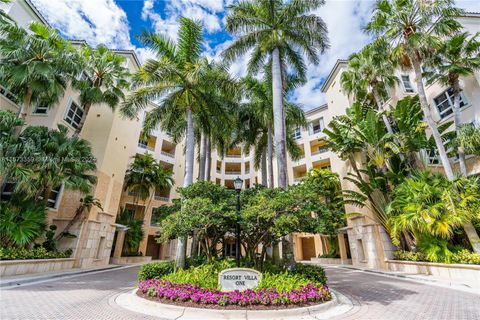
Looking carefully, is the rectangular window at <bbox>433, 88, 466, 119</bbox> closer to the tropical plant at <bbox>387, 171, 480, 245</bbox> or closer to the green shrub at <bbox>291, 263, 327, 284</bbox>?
the tropical plant at <bbox>387, 171, 480, 245</bbox>

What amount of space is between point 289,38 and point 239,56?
3.18m

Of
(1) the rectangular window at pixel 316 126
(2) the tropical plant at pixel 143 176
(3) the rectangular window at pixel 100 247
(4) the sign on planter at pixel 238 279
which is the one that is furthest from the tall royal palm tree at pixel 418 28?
(3) the rectangular window at pixel 100 247

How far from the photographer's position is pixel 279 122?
40.7ft

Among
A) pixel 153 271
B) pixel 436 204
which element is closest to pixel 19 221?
pixel 153 271

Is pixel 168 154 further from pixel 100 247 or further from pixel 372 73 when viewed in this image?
pixel 372 73

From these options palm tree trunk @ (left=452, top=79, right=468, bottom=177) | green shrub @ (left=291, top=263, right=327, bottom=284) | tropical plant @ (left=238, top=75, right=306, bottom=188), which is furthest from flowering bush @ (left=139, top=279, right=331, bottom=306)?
palm tree trunk @ (left=452, top=79, right=468, bottom=177)

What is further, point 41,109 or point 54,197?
point 41,109

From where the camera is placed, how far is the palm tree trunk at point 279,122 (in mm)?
11602

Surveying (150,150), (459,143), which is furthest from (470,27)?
(150,150)

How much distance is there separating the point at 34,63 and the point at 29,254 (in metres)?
10.7

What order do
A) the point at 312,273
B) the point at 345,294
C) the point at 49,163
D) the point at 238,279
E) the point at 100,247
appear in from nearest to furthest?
1. the point at 238,279
2. the point at 345,294
3. the point at 312,273
4. the point at 49,163
5. the point at 100,247

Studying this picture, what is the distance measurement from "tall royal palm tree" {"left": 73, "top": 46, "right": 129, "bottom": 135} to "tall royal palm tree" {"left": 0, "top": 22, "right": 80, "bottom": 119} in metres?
1.66

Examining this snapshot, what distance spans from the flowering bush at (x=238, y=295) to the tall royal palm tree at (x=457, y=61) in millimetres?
13803

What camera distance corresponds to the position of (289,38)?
46.5ft
